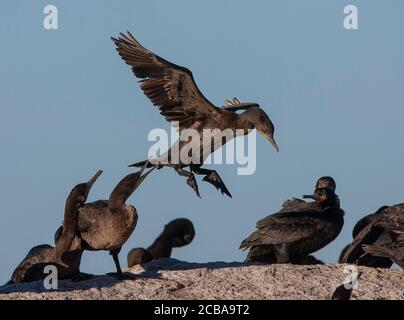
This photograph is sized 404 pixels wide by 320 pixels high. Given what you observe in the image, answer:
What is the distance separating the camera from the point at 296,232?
72.4 feet

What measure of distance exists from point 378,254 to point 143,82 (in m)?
4.42

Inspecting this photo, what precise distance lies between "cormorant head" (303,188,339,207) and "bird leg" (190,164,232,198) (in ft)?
3.89

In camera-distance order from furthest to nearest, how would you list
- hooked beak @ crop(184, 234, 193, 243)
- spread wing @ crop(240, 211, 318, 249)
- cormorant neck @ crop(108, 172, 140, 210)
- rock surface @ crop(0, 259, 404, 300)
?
hooked beak @ crop(184, 234, 193, 243) < spread wing @ crop(240, 211, 318, 249) < cormorant neck @ crop(108, 172, 140, 210) < rock surface @ crop(0, 259, 404, 300)

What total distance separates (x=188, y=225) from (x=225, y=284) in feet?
21.2

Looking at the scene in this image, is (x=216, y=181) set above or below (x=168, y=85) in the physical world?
below

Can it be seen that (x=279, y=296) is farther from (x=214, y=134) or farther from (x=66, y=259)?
(x=214, y=134)

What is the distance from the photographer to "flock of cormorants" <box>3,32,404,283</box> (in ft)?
68.1

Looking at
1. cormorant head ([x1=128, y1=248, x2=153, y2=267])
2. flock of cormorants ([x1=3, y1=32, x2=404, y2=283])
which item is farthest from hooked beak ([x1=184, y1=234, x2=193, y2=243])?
cormorant head ([x1=128, y1=248, x2=153, y2=267])

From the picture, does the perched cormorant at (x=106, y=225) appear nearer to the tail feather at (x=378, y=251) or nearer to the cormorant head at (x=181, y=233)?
the tail feather at (x=378, y=251)

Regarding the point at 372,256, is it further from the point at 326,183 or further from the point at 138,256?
the point at 138,256

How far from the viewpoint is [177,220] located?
26844mm

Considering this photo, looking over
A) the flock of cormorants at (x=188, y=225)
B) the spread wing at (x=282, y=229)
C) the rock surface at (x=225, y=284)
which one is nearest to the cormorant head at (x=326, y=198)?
the flock of cormorants at (x=188, y=225)

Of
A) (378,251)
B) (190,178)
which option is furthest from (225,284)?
(190,178)

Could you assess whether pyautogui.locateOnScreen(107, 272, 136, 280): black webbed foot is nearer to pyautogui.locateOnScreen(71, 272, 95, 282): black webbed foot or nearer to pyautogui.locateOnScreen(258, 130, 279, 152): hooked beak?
pyautogui.locateOnScreen(71, 272, 95, 282): black webbed foot
